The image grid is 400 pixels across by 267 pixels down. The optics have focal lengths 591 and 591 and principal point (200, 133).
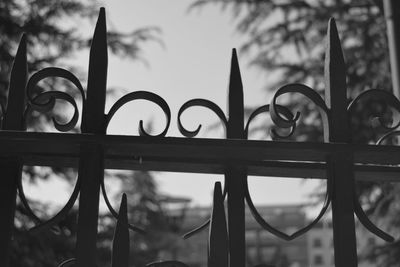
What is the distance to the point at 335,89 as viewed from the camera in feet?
5.42

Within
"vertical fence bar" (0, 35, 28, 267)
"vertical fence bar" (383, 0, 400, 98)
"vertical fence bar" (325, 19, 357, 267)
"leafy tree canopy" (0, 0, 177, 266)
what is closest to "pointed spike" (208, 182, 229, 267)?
"vertical fence bar" (325, 19, 357, 267)

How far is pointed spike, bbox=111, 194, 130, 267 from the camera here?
4.91ft

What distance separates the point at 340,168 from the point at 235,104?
13.2 inches

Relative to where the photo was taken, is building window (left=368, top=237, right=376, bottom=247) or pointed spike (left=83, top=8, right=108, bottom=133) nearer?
pointed spike (left=83, top=8, right=108, bottom=133)

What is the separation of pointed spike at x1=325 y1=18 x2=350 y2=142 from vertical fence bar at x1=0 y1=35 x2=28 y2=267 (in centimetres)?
84

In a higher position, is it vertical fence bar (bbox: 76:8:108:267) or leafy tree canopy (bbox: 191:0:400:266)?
leafy tree canopy (bbox: 191:0:400:266)

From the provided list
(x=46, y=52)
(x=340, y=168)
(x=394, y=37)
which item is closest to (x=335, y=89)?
(x=340, y=168)

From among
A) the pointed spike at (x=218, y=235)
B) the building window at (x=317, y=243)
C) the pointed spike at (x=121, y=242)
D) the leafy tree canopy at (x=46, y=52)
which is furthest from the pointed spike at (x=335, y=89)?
the building window at (x=317, y=243)

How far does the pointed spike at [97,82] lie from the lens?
156 centimetres

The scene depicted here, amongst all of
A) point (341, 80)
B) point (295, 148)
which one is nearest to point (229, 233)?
point (295, 148)

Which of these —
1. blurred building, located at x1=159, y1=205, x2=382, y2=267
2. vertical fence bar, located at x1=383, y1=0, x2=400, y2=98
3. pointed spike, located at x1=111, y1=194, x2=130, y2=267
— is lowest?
pointed spike, located at x1=111, y1=194, x2=130, y2=267

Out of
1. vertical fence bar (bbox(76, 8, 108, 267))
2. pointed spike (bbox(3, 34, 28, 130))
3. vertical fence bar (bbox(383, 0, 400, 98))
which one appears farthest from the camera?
vertical fence bar (bbox(383, 0, 400, 98))

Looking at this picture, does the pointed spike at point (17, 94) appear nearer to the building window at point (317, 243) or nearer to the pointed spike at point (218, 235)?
the pointed spike at point (218, 235)

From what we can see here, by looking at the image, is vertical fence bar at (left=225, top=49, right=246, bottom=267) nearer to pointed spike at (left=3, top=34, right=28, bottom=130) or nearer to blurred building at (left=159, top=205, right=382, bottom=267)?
pointed spike at (left=3, top=34, right=28, bottom=130)
